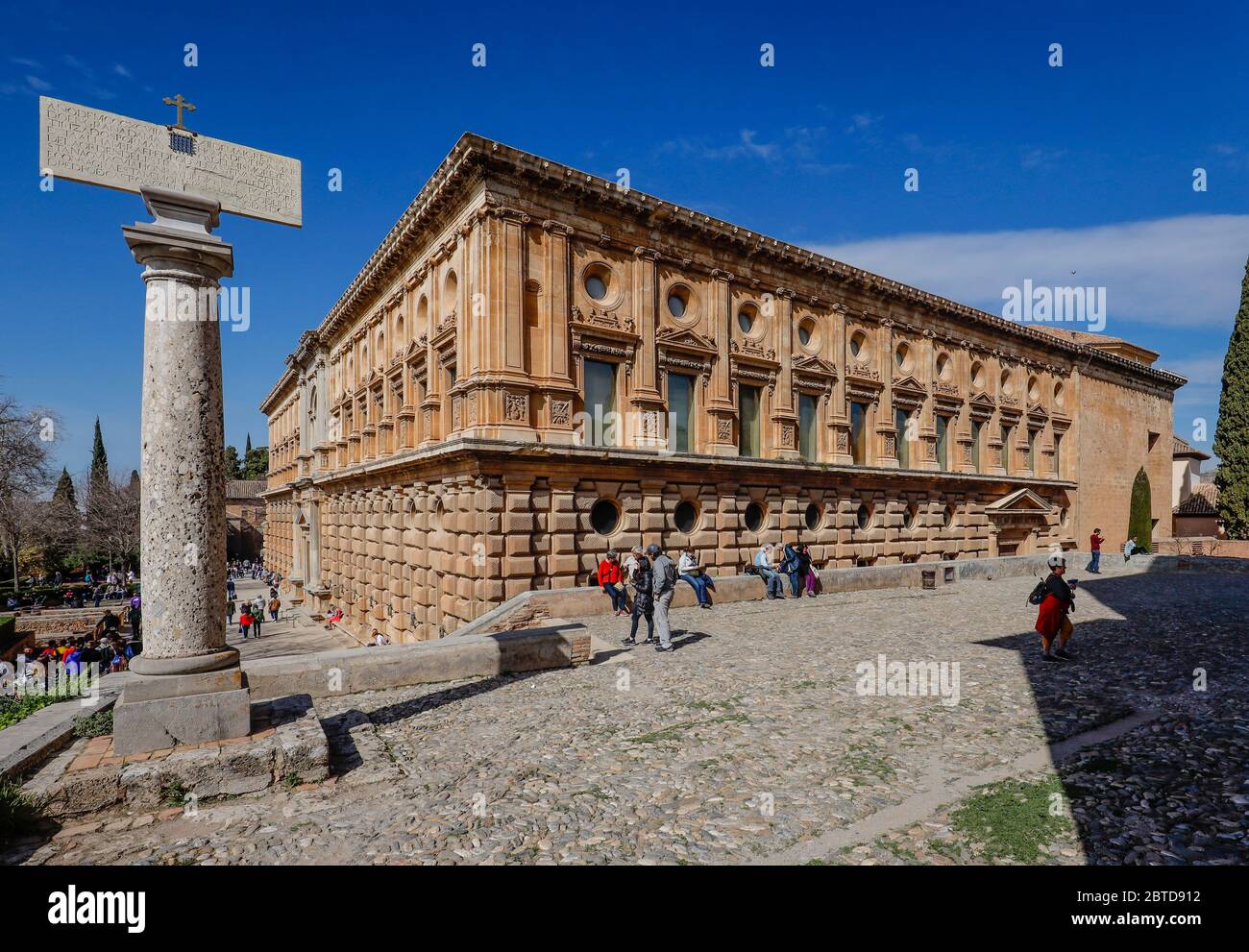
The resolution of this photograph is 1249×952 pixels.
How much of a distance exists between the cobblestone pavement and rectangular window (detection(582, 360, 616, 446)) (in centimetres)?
850

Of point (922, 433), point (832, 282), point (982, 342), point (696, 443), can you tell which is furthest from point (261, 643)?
point (982, 342)

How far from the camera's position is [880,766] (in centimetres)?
637

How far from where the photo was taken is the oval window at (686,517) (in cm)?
1977

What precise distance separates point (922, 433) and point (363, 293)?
2444 centimetres

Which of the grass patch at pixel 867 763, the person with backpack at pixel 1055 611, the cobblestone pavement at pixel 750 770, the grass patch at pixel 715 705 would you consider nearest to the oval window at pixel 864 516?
the cobblestone pavement at pixel 750 770

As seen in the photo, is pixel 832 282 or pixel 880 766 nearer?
pixel 880 766

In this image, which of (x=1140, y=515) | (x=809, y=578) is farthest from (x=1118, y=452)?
(x=809, y=578)

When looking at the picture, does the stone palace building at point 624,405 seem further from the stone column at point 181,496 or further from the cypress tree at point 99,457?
the cypress tree at point 99,457

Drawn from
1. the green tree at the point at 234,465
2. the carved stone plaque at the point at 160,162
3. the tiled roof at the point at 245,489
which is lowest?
the tiled roof at the point at 245,489

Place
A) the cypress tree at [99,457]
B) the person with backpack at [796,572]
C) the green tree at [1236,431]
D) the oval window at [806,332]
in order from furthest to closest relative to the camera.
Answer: the cypress tree at [99,457], the green tree at [1236,431], the oval window at [806,332], the person with backpack at [796,572]

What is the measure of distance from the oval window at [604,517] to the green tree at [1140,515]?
3675cm

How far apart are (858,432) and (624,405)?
11734 mm

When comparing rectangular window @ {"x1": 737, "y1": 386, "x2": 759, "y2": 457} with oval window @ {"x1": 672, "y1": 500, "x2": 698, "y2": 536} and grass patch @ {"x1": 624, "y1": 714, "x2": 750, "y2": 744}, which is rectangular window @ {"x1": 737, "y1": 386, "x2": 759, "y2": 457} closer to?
oval window @ {"x1": 672, "y1": 500, "x2": 698, "y2": 536}
